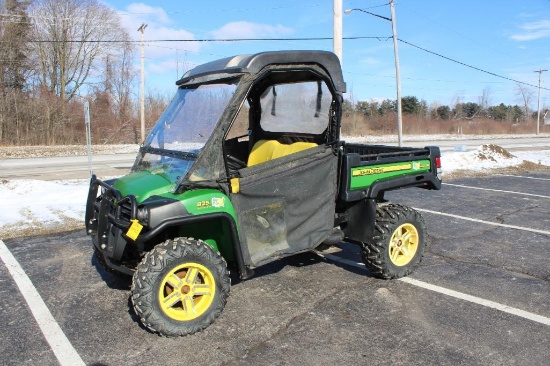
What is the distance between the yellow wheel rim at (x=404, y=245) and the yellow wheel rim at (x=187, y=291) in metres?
2.08

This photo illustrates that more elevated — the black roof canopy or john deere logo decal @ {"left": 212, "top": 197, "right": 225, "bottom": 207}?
the black roof canopy

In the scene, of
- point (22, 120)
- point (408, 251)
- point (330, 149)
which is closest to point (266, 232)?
point (330, 149)

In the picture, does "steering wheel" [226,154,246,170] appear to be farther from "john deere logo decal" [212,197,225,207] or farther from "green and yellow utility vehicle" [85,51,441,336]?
"john deere logo decal" [212,197,225,207]

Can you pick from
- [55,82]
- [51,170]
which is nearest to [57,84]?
[55,82]

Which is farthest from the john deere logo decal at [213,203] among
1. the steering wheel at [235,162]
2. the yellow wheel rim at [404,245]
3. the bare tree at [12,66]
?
the bare tree at [12,66]

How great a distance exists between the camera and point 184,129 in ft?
14.2

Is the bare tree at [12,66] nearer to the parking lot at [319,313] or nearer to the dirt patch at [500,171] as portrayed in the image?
the dirt patch at [500,171]

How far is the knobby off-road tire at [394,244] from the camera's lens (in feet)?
15.7

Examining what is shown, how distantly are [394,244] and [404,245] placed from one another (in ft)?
0.73

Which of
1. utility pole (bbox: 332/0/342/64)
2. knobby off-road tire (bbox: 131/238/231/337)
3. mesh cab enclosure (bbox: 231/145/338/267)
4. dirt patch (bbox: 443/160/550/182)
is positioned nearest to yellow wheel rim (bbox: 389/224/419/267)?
mesh cab enclosure (bbox: 231/145/338/267)

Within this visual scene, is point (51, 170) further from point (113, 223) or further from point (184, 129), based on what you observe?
point (113, 223)

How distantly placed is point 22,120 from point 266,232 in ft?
116

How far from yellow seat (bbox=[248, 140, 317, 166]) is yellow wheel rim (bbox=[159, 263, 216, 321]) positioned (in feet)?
5.30

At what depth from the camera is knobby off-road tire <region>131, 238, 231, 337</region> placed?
138 inches
